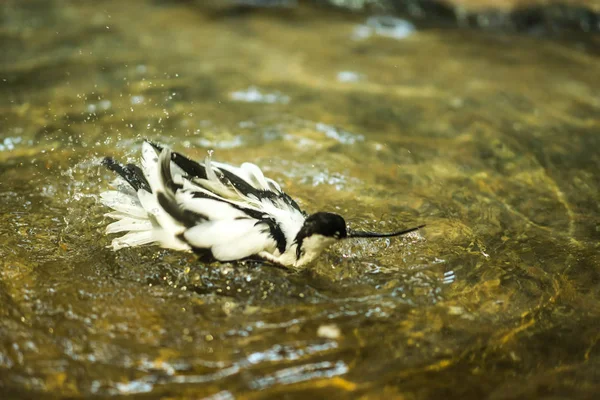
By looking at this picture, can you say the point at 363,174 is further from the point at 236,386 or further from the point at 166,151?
the point at 236,386

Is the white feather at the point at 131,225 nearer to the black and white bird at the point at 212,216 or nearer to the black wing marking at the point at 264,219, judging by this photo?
the black and white bird at the point at 212,216

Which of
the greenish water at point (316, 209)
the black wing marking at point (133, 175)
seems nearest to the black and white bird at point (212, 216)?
the black wing marking at point (133, 175)

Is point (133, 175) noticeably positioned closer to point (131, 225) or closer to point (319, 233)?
point (131, 225)

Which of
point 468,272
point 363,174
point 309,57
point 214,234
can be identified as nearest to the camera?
point 214,234

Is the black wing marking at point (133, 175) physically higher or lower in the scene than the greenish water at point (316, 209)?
higher

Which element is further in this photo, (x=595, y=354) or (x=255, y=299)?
(x=255, y=299)

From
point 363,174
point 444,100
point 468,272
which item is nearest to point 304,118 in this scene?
point 363,174

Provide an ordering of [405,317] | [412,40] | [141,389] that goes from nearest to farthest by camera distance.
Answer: [141,389], [405,317], [412,40]
